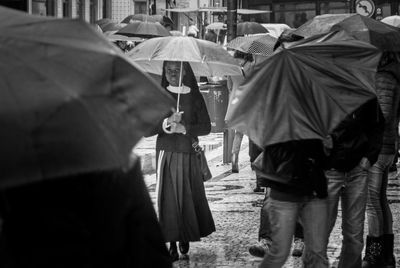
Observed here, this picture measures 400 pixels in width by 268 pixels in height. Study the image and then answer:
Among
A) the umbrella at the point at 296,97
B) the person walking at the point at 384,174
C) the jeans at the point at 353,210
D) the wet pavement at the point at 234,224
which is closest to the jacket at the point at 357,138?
the jeans at the point at 353,210

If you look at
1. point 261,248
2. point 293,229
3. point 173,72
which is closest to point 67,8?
point 173,72

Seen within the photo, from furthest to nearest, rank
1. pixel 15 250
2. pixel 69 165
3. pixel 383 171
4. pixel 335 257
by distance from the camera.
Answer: pixel 335 257 < pixel 383 171 < pixel 15 250 < pixel 69 165

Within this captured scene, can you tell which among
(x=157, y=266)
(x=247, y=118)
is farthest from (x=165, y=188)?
(x=157, y=266)

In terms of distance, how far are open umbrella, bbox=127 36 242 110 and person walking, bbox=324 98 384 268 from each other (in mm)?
2258

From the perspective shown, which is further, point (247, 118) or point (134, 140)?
point (247, 118)

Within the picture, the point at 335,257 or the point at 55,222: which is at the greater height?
the point at 55,222

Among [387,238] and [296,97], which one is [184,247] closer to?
[387,238]

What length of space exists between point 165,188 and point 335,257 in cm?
162

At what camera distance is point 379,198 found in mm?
8016

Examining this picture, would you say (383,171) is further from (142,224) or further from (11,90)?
(11,90)

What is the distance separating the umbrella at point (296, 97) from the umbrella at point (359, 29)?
5.71 ft

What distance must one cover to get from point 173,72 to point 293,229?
3.15 meters

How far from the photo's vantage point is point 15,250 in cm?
291

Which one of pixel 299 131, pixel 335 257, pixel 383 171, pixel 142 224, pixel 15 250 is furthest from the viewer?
pixel 335 257
